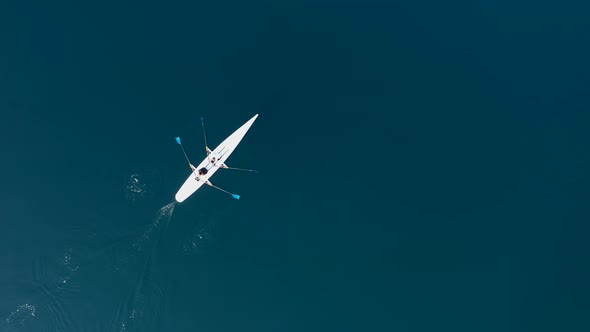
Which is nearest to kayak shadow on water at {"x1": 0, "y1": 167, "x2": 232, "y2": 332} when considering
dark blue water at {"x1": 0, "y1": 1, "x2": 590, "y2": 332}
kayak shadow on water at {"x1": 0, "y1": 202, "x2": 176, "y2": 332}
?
A: kayak shadow on water at {"x1": 0, "y1": 202, "x2": 176, "y2": 332}

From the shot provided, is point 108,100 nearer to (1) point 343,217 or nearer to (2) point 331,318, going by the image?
(1) point 343,217

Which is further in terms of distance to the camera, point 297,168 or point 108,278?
point 297,168

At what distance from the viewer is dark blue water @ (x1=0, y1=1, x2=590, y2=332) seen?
3606 centimetres

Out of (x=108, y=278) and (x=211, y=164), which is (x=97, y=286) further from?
(x=211, y=164)

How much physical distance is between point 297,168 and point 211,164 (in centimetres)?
757

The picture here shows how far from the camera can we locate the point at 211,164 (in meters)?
35.9

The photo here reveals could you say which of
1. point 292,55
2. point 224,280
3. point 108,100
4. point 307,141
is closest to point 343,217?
point 307,141

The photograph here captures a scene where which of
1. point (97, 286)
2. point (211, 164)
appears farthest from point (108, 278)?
point (211, 164)

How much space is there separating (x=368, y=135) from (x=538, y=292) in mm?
20351

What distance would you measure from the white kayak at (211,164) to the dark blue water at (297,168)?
0.86 m

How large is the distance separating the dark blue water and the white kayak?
2.82ft

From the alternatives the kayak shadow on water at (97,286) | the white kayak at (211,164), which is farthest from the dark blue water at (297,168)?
the white kayak at (211,164)

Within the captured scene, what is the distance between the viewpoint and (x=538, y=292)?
36.6m

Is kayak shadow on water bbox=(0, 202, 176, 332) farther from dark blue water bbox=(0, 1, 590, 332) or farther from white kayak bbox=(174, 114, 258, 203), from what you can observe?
white kayak bbox=(174, 114, 258, 203)
